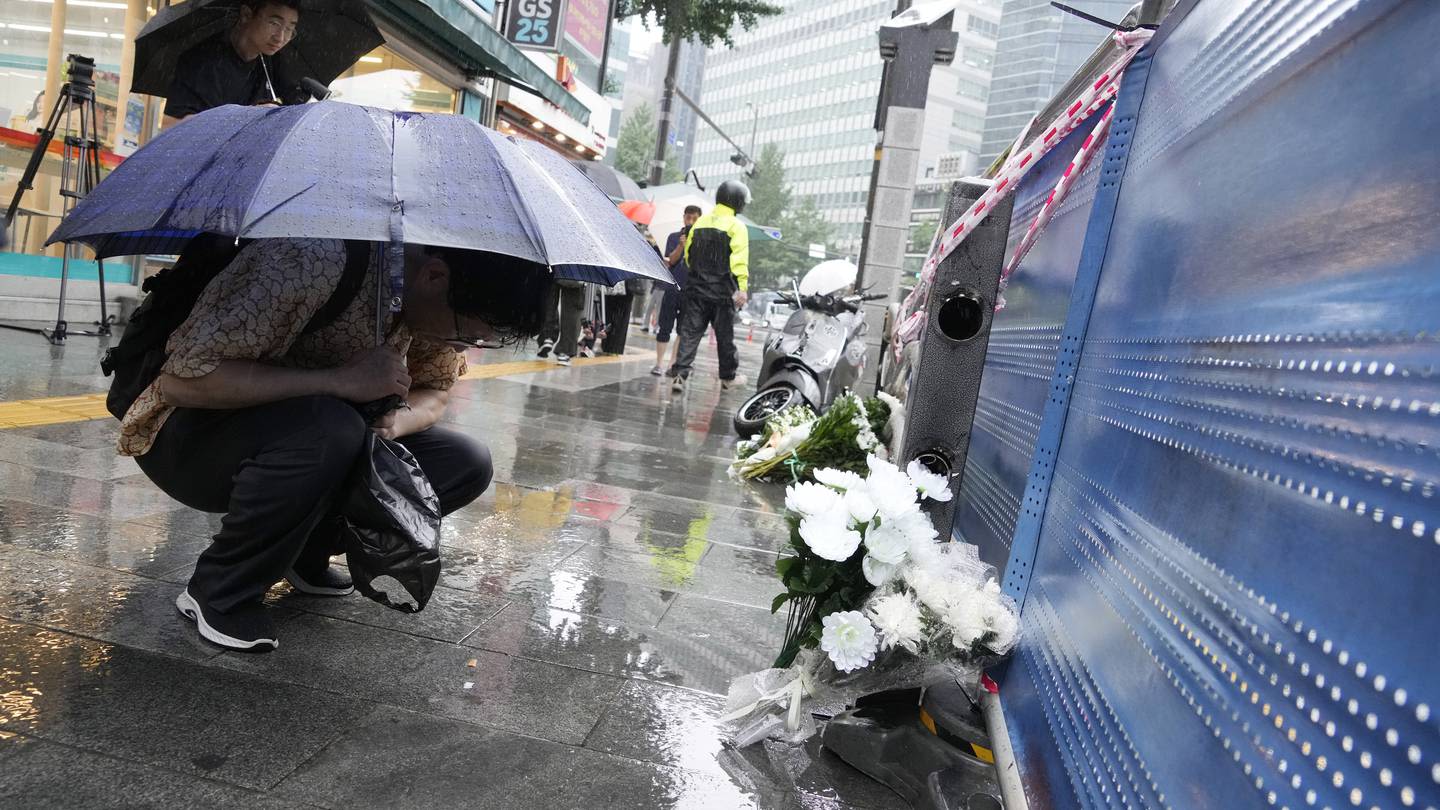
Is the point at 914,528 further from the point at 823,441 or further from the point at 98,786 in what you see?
the point at 823,441

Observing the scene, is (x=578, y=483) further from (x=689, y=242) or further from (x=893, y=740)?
(x=689, y=242)

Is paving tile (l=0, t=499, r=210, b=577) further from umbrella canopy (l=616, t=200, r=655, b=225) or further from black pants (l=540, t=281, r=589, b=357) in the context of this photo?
umbrella canopy (l=616, t=200, r=655, b=225)

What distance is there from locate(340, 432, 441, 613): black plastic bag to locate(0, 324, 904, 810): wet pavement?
0.26 metres

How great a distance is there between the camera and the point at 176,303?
2.57m

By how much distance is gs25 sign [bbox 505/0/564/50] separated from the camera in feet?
47.3

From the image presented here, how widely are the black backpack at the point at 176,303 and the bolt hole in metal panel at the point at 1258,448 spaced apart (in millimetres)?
1866

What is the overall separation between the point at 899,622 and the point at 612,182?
14248mm

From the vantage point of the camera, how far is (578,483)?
17.5ft

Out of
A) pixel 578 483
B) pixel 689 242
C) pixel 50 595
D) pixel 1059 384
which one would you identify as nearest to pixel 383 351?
pixel 50 595

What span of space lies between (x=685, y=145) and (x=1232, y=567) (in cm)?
13609

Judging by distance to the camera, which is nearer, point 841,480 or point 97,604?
point 841,480

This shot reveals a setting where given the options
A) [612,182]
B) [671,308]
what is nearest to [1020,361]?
[671,308]

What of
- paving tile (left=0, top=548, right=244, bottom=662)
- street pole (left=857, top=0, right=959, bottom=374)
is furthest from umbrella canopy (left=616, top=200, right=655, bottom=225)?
paving tile (left=0, top=548, right=244, bottom=662)

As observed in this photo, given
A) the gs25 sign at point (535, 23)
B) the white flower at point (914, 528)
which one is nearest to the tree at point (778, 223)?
the gs25 sign at point (535, 23)
